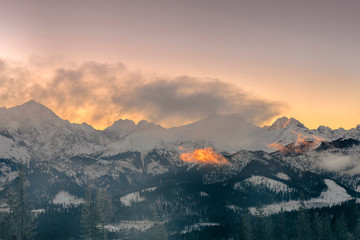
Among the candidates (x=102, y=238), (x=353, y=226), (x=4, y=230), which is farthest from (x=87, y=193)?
(x=353, y=226)

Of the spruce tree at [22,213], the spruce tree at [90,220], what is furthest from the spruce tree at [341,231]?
the spruce tree at [22,213]

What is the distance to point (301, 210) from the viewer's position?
6865 inches

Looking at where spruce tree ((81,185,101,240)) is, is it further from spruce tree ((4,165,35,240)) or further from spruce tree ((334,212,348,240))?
spruce tree ((334,212,348,240))

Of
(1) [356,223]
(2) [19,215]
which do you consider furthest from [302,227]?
(2) [19,215]

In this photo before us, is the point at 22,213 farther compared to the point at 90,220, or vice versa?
the point at 90,220

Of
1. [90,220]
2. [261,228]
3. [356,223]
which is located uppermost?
[90,220]

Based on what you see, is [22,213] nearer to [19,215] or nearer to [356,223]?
[19,215]

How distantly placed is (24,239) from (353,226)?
133 metres

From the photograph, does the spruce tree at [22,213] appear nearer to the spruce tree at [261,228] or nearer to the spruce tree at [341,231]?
the spruce tree at [261,228]

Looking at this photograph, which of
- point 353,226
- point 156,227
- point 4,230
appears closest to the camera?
point 4,230

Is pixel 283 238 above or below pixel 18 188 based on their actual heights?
below

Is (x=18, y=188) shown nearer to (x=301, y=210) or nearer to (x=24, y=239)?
(x=24, y=239)

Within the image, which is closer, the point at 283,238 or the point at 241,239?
the point at 241,239

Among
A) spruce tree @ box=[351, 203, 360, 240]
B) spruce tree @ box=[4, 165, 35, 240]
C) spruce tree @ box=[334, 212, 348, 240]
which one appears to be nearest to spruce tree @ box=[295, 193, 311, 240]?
spruce tree @ box=[334, 212, 348, 240]
